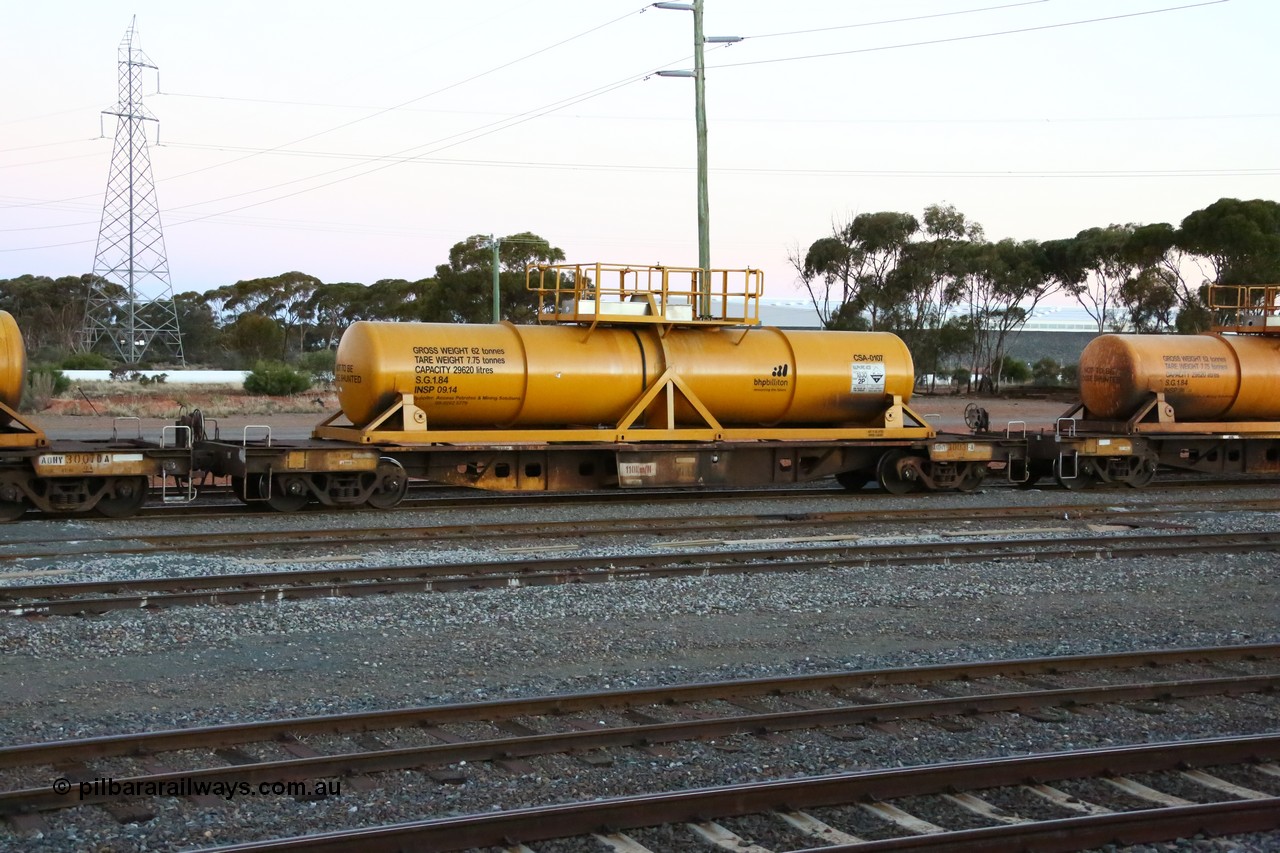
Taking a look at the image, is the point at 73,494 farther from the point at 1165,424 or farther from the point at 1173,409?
the point at 1173,409

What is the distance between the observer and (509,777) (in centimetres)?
634

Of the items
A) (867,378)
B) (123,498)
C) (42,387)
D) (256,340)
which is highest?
(256,340)

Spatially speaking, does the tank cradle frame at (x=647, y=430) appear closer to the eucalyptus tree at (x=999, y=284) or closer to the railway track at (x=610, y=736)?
the railway track at (x=610, y=736)

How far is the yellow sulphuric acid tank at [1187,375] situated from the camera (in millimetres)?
22188

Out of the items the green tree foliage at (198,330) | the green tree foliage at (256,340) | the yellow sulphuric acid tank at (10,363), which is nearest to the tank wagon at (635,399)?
the yellow sulphuric acid tank at (10,363)

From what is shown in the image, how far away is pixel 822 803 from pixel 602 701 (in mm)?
1960

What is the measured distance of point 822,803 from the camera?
589 centimetres

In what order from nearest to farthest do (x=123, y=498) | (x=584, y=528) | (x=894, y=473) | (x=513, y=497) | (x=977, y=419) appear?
(x=584, y=528), (x=123, y=498), (x=513, y=497), (x=894, y=473), (x=977, y=419)

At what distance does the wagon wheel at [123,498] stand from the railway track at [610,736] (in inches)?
411

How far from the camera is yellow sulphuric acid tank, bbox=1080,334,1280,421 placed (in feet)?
72.8

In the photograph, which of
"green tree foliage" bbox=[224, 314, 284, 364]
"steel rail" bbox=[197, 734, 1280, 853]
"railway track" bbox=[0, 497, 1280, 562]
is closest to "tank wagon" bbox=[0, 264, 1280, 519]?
"railway track" bbox=[0, 497, 1280, 562]

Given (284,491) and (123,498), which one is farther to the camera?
(284,491)

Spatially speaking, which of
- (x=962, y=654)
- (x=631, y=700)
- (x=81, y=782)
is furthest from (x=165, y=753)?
(x=962, y=654)

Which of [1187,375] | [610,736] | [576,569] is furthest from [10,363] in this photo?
[1187,375]
